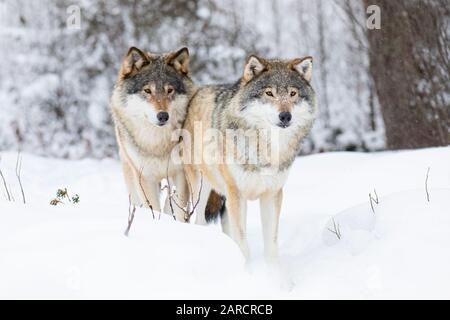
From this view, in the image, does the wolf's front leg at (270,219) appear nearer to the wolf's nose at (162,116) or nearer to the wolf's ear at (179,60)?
the wolf's nose at (162,116)

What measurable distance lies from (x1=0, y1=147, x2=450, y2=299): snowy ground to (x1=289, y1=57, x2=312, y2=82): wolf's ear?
40.5 inches

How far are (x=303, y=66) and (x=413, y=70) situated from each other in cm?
401

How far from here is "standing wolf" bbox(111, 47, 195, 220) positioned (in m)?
5.00

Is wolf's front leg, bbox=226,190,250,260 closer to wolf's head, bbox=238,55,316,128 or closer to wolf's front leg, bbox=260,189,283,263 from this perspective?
wolf's front leg, bbox=260,189,283,263

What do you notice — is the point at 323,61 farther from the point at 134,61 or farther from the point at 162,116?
the point at 162,116

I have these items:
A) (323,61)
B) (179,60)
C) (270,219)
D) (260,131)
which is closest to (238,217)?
(270,219)

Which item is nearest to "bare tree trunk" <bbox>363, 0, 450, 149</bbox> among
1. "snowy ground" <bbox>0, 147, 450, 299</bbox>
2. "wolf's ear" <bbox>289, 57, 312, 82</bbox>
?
"snowy ground" <bbox>0, 147, 450, 299</bbox>

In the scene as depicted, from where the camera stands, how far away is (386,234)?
4113 millimetres

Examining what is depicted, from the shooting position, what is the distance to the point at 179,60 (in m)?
5.20

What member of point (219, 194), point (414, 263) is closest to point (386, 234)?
point (414, 263)

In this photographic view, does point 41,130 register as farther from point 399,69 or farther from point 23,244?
point 23,244

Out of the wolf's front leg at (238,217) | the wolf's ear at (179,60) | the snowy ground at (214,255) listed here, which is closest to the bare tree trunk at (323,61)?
the snowy ground at (214,255)

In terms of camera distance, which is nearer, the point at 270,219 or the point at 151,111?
the point at 270,219
